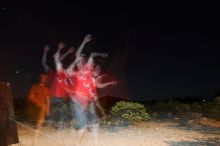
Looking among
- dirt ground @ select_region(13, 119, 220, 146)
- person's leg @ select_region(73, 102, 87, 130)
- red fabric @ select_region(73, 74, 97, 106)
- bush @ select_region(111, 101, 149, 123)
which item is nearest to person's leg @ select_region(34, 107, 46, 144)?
dirt ground @ select_region(13, 119, 220, 146)

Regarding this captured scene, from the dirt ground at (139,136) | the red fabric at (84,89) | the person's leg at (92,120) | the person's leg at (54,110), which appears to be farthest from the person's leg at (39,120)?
the person's leg at (92,120)

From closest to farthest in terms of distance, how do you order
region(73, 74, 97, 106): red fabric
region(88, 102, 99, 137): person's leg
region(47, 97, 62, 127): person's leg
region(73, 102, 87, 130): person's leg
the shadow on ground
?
the shadow on ground
region(73, 74, 97, 106): red fabric
region(88, 102, 99, 137): person's leg
region(73, 102, 87, 130): person's leg
region(47, 97, 62, 127): person's leg

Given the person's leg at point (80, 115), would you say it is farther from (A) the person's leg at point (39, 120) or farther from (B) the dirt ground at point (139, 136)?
(A) the person's leg at point (39, 120)

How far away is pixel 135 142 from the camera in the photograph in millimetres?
15078

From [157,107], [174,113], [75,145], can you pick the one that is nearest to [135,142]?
[75,145]

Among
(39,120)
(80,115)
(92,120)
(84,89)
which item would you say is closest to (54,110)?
(39,120)

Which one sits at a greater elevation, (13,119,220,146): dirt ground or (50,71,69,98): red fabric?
(50,71,69,98): red fabric

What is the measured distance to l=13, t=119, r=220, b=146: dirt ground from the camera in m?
14.8

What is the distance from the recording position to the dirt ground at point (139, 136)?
48.6 ft

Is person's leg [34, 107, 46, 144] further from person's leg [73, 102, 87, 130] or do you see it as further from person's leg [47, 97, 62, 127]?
person's leg [73, 102, 87, 130]

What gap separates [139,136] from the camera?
16703 millimetres

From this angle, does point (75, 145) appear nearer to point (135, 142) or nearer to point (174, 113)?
point (135, 142)

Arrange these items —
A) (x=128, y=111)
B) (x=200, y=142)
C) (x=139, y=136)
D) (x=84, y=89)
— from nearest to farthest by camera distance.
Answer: (x=200, y=142)
(x=139, y=136)
(x=84, y=89)
(x=128, y=111)

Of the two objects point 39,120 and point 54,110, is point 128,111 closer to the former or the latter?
point 39,120
